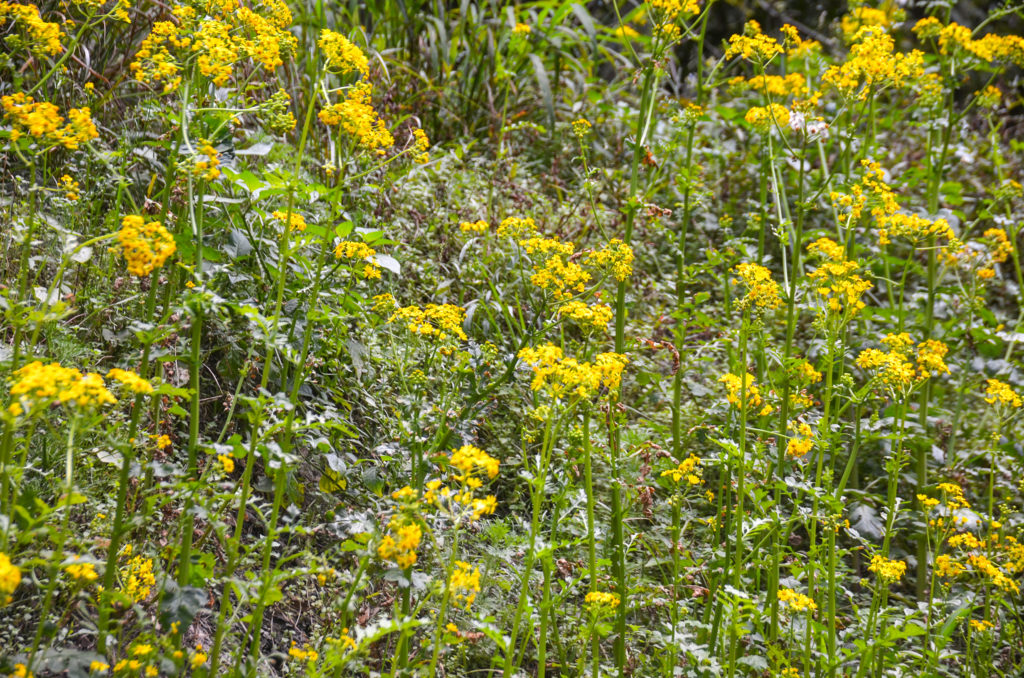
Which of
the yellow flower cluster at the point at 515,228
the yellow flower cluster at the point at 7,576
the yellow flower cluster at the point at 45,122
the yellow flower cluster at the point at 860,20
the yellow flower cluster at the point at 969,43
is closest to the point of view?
the yellow flower cluster at the point at 7,576

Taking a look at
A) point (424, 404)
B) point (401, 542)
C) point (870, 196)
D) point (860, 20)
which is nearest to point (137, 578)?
point (401, 542)

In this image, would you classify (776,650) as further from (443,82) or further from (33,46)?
(443,82)

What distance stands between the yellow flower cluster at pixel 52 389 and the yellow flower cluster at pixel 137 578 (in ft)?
1.69

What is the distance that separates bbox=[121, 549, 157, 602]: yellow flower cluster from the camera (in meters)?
1.68

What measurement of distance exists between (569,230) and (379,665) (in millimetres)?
2584

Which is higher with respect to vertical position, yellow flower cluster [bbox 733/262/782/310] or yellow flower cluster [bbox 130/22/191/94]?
yellow flower cluster [bbox 130/22/191/94]

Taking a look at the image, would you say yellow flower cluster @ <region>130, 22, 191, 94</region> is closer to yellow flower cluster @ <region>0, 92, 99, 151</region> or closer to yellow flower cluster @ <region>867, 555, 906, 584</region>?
yellow flower cluster @ <region>0, 92, 99, 151</region>

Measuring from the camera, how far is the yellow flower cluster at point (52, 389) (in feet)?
4.23

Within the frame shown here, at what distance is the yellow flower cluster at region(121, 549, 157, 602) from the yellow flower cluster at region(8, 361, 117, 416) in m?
0.52

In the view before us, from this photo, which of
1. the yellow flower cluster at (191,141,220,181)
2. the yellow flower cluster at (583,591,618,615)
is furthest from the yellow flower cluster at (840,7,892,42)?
the yellow flower cluster at (191,141,220,181)

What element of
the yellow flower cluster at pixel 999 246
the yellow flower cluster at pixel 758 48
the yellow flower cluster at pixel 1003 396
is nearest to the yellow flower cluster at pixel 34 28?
the yellow flower cluster at pixel 758 48

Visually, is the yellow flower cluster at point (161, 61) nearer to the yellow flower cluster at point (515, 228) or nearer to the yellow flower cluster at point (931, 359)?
the yellow flower cluster at point (515, 228)

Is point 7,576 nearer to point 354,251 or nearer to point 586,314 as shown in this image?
point 354,251

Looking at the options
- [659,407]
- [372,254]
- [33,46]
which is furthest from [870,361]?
[33,46]
